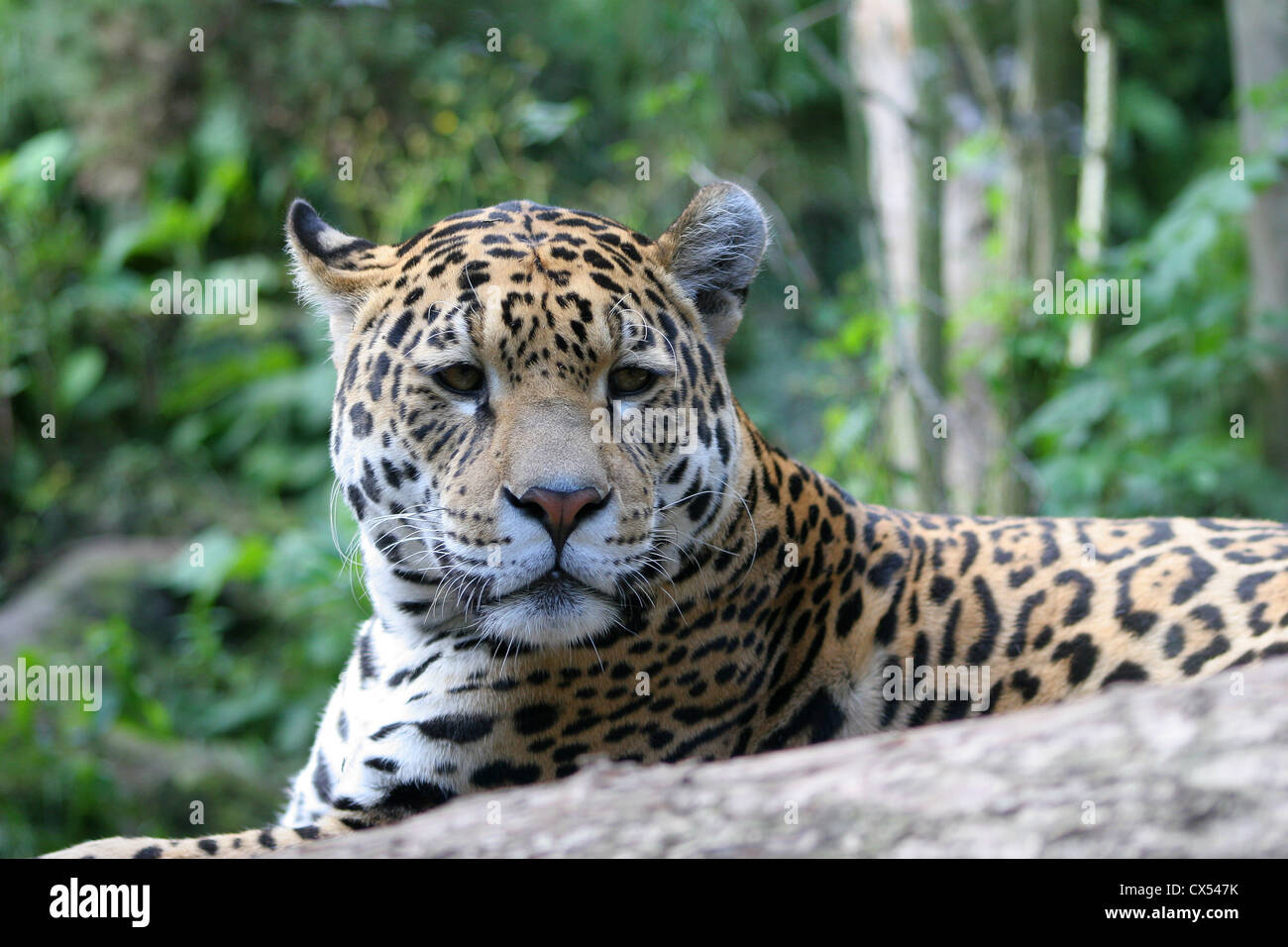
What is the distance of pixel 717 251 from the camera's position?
16.9ft

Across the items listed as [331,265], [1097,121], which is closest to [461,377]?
[331,265]

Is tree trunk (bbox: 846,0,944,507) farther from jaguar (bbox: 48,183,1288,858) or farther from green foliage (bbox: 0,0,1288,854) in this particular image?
jaguar (bbox: 48,183,1288,858)

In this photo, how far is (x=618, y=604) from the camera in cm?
451

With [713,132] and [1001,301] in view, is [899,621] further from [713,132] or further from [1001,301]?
[713,132]

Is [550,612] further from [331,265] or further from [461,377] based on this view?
[331,265]

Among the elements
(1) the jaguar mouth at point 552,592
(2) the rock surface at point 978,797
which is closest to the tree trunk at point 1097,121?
(1) the jaguar mouth at point 552,592

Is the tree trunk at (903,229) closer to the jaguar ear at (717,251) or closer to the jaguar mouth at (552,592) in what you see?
the jaguar ear at (717,251)

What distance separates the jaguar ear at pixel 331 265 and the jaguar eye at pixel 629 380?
1.11m

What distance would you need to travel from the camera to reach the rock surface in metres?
2.79

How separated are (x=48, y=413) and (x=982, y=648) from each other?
42.7 feet

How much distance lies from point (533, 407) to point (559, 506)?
474 mm

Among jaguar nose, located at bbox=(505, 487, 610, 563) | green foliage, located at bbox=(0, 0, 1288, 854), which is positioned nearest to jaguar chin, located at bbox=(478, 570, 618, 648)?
jaguar nose, located at bbox=(505, 487, 610, 563)
